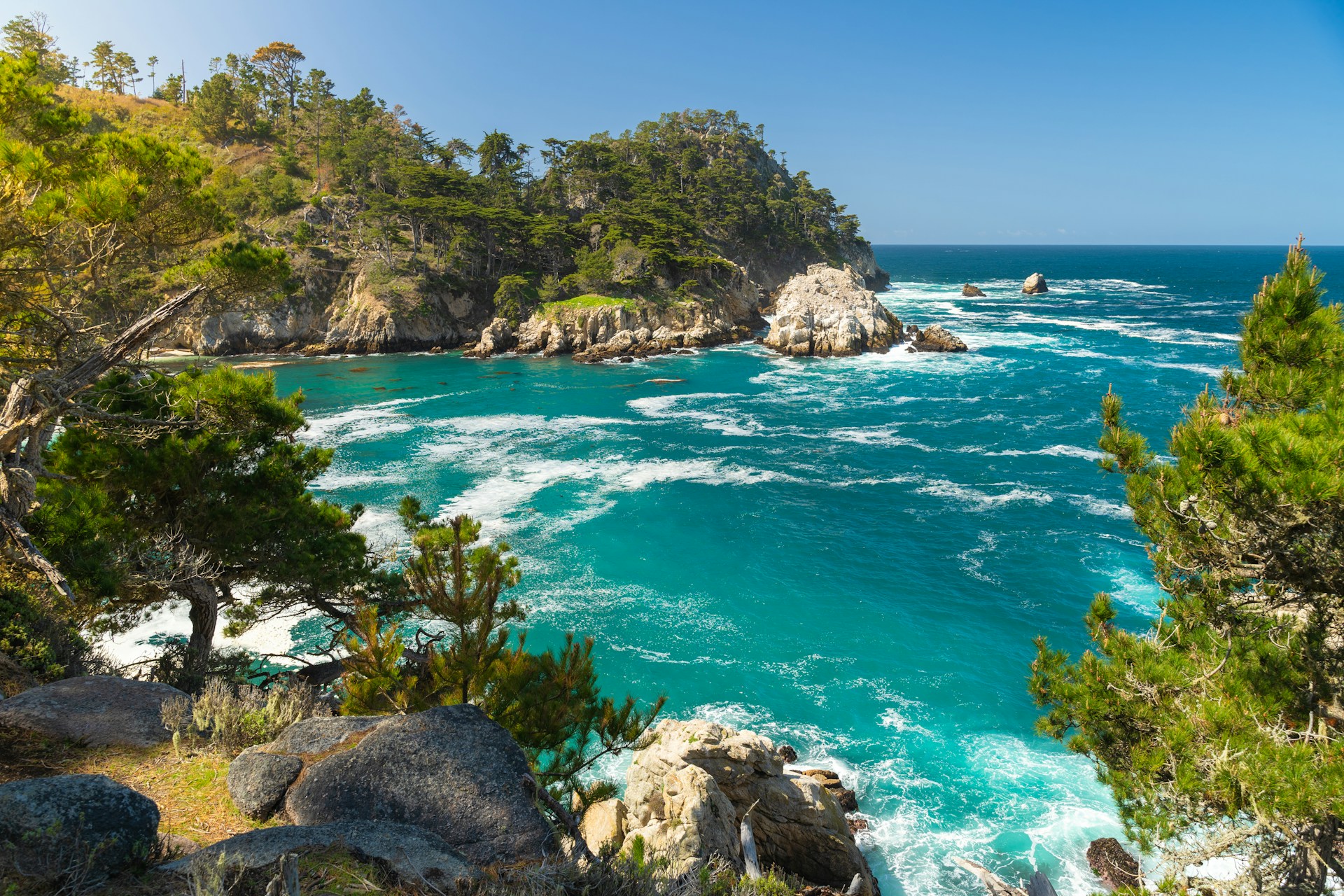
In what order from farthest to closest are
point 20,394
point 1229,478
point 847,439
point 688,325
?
point 688,325 < point 847,439 < point 20,394 < point 1229,478

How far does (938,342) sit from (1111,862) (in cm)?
5524

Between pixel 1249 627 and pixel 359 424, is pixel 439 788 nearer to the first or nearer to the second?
pixel 1249 627

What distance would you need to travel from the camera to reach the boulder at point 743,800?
10836 mm

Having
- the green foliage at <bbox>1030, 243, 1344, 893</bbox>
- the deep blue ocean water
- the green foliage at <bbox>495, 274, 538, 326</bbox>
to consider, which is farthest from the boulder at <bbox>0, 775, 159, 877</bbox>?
the green foliage at <bbox>495, 274, 538, 326</bbox>

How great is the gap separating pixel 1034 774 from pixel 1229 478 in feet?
35.8

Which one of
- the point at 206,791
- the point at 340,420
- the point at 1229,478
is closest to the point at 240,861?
the point at 206,791

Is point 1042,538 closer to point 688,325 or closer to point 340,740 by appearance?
point 340,740

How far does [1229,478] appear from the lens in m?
6.25

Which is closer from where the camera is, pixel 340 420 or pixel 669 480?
pixel 669 480

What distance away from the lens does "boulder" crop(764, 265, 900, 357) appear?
202 feet

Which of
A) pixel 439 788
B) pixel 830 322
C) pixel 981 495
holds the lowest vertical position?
pixel 981 495

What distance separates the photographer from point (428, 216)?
215ft

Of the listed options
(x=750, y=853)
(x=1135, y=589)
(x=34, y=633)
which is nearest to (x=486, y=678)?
(x=750, y=853)

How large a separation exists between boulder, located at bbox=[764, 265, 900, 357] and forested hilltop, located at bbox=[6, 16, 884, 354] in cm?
865
